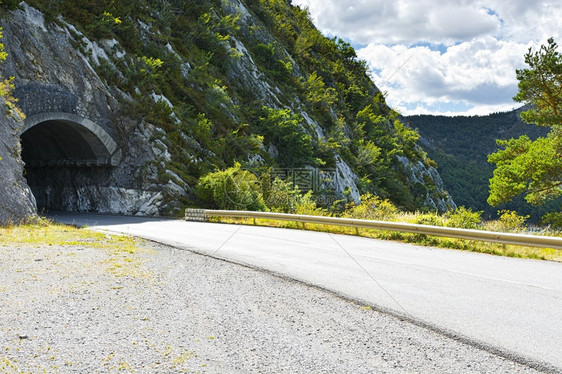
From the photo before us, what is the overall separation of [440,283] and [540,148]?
80.0 ft

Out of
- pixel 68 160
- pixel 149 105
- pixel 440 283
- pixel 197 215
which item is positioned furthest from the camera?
pixel 149 105

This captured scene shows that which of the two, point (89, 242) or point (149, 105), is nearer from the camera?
point (89, 242)

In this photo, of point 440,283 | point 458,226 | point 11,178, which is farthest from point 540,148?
point 11,178

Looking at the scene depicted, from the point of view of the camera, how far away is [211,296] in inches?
246

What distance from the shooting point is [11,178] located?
1570cm

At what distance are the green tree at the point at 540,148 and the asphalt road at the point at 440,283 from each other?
707 inches

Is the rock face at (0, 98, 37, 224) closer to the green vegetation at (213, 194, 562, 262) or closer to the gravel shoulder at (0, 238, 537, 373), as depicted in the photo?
the gravel shoulder at (0, 238, 537, 373)

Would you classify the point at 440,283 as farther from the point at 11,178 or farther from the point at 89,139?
the point at 89,139

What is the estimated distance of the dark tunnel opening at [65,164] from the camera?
86.9 ft

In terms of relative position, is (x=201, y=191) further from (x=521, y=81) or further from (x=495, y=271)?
(x=521, y=81)

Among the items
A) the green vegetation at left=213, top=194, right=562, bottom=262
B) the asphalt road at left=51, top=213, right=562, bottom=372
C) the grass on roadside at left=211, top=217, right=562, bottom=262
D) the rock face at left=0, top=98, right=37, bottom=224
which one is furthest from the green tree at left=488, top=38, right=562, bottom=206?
the rock face at left=0, top=98, right=37, bottom=224

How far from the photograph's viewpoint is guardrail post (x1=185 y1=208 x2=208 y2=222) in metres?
21.4

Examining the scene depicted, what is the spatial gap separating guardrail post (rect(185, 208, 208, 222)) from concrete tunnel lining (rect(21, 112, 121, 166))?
305 inches

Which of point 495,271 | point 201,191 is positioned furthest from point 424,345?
point 201,191
